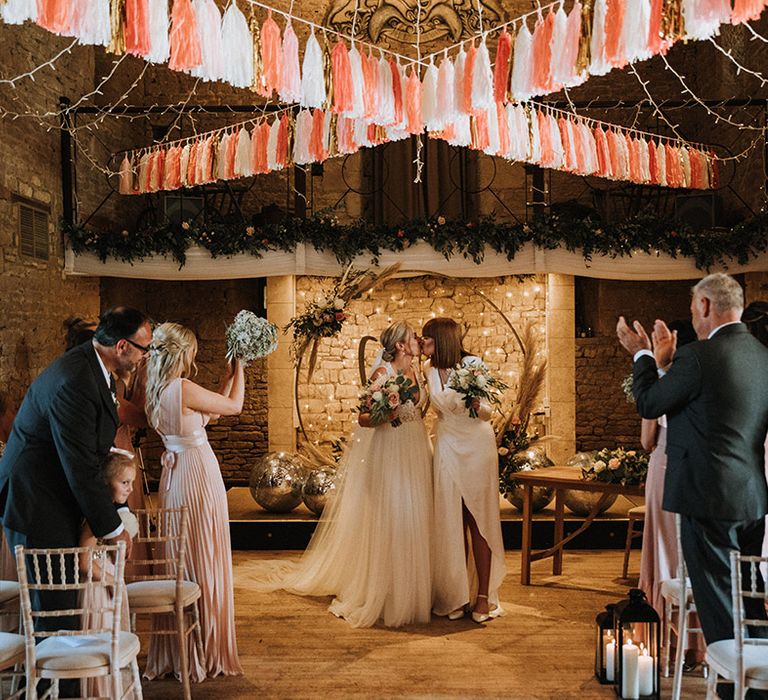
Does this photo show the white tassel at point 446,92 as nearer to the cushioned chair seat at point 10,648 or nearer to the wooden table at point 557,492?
the wooden table at point 557,492

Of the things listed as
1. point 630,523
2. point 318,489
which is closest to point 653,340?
point 630,523

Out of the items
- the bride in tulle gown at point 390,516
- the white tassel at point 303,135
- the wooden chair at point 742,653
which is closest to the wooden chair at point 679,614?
the wooden chair at point 742,653

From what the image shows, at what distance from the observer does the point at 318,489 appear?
760 centimetres

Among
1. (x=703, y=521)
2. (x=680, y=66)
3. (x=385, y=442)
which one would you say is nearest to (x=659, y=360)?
(x=703, y=521)

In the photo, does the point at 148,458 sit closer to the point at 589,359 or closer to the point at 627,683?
the point at 589,359

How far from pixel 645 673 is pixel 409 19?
11080mm

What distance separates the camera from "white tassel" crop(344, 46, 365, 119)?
5.22 m

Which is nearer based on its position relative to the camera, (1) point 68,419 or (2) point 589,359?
(1) point 68,419

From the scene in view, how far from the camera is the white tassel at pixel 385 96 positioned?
5398 millimetres

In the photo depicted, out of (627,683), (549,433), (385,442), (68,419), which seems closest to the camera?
(68,419)

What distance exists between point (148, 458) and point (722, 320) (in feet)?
31.8

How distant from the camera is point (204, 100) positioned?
1295 centimetres

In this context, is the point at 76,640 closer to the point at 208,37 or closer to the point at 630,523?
the point at 208,37

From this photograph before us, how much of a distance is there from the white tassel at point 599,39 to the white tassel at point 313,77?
152 cm
